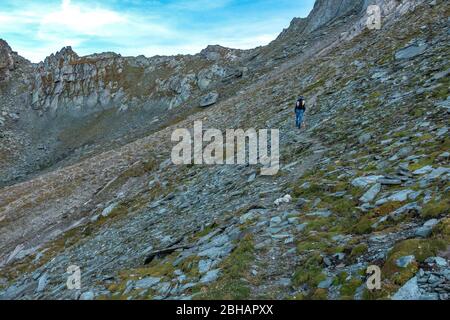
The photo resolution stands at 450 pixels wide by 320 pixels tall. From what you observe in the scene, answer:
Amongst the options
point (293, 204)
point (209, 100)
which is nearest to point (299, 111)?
point (293, 204)

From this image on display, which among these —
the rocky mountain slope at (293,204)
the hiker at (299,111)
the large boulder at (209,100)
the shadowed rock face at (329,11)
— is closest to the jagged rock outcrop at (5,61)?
the large boulder at (209,100)

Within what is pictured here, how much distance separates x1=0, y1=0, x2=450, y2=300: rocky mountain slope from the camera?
34.2 ft

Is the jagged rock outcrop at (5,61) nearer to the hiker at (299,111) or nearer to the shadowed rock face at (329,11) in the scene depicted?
the shadowed rock face at (329,11)

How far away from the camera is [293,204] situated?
15.4m

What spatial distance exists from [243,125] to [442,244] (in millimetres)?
28331

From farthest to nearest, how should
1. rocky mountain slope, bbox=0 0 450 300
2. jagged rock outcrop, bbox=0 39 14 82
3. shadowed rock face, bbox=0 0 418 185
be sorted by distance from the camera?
jagged rock outcrop, bbox=0 39 14 82, shadowed rock face, bbox=0 0 418 185, rocky mountain slope, bbox=0 0 450 300

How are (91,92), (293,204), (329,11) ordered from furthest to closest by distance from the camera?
(91,92), (329,11), (293,204)

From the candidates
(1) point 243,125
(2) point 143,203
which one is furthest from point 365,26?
(2) point 143,203

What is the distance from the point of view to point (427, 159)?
14.0m

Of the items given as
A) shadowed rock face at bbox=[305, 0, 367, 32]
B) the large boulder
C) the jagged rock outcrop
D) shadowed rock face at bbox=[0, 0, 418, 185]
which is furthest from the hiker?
the jagged rock outcrop

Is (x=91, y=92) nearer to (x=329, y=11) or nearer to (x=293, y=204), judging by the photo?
(x=329, y=11)

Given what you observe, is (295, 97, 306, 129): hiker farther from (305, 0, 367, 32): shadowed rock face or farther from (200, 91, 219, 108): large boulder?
(305, 0, 367, 32): shadowed rock face

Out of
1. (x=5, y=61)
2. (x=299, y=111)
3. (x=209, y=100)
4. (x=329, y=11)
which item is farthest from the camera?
(x=5, y=61)

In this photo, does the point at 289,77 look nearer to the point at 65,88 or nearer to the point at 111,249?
the point at 111,249
